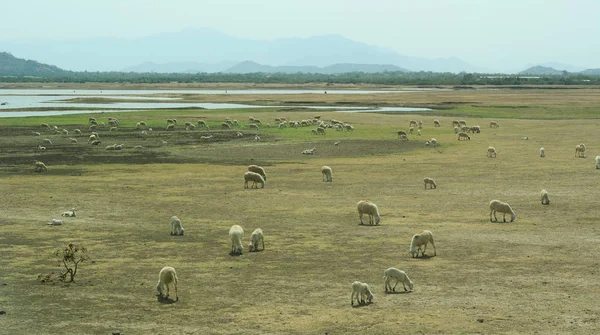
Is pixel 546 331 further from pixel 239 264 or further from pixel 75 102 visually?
pixel 75 102

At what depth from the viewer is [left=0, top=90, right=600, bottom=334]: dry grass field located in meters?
15.5

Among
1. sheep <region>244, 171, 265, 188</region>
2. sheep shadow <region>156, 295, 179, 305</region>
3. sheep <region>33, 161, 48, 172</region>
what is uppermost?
sheep <region>244, 171, 265, 188</region>

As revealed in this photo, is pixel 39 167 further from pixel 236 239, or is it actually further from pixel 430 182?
pixel 236 239

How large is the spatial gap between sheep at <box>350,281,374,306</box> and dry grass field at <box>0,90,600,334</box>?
0.21m

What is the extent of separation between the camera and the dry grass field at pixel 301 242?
612 inches

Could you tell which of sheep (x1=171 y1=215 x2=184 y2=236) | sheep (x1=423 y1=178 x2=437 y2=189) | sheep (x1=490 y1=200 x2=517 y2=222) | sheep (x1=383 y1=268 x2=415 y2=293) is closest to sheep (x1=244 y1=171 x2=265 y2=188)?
sheep (x1=423 y1=178 x2=437 y2=189)

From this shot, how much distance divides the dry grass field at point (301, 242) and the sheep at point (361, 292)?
21 cm

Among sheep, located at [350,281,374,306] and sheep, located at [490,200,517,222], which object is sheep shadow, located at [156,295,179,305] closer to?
sheep, located at [350,281,374,306]

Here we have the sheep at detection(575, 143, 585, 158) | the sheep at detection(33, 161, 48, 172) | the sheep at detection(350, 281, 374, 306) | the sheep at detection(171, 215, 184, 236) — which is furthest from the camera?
the sheep at detection(575, 143, 585, 158)

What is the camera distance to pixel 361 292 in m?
16.3

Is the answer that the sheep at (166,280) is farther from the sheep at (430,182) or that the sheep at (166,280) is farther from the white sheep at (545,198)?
the sheep at (430,182)

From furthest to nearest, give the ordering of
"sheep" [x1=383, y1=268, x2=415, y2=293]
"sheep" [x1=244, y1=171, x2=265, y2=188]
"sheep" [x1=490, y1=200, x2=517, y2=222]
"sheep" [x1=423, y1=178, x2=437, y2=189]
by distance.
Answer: "sheep" [x1=244, y1=171, x2=265, y2=188], "sheep" [x1=423, y1=178, x2=437, y2=189], "sheep" [x1=490, y1=200, x2=517, y2=222], "sheep" [x1=383, y1=268, x2=415, y2=293]

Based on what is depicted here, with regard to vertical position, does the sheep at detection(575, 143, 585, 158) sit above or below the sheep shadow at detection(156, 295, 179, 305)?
above

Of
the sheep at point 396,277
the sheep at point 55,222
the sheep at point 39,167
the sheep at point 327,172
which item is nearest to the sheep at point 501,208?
the sheep at point 396,277
